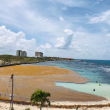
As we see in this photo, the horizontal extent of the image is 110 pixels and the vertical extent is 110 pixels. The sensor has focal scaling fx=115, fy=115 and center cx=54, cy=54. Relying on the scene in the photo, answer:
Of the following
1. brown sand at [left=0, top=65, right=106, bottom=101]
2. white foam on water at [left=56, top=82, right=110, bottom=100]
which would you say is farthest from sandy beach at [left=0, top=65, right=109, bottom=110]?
white foam on water at [left=56, top=82, right=110, bottom=100]

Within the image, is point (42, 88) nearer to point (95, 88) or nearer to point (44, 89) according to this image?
point (44, 89)

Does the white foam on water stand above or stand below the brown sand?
below

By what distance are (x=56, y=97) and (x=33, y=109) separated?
288 inches

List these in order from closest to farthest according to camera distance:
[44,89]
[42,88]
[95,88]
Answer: [44,89] → [42,88] → [95,88]

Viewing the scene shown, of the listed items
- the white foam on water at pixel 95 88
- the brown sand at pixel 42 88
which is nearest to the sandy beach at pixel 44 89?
the brown sand at pixel 42 88

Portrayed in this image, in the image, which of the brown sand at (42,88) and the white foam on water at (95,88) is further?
the white foam on water at (95,88)

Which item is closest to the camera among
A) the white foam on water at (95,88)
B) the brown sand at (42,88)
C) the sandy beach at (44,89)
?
the sandy beach at (44,89)

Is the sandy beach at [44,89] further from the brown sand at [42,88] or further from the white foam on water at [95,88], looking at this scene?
the white foam on water at [95,88]

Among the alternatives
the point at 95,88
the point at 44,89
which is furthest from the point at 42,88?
the point at 95,88

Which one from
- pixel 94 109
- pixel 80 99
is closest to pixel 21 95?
pixel 80 99

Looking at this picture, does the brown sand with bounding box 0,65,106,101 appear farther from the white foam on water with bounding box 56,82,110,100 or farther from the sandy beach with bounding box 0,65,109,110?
the white foam on water with bounding box 56,82,110,100

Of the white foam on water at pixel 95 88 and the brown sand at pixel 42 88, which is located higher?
the brown sand at pixel 42 88

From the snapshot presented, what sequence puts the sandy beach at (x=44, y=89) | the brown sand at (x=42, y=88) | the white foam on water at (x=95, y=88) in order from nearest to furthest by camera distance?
the sandy beach at (x=44, y=89) < the brown sand at (x=42, y=88) < the white foam on water at (x=95, y=88)

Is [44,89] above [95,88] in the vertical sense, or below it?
above
